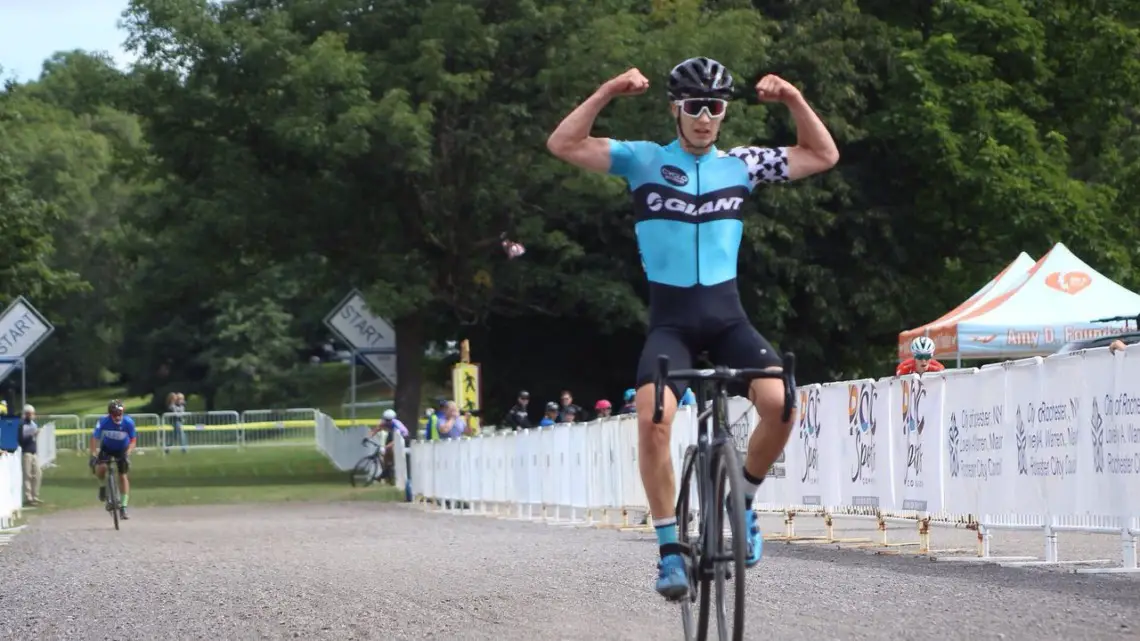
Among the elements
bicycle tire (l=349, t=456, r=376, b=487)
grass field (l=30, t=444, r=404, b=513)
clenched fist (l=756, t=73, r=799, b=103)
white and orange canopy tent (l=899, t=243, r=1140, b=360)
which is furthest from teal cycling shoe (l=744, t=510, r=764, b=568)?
bicycle tire (l=349, t=456, r=376, b=487)

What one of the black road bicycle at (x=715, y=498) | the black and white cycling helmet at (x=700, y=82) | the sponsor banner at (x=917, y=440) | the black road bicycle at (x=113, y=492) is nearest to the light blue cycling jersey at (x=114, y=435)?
the black road bicycle at (x=113, y=492)

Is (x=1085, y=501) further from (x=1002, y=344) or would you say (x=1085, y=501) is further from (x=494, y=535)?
(x=1002, y=344)

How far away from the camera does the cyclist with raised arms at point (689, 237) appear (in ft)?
28.0

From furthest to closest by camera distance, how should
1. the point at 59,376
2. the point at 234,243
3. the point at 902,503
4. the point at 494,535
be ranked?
1. the point at 59,376
2. the point at 234,243
3. the point at 494,535
4. the point at 902,503

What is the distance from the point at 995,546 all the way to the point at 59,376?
103 meters

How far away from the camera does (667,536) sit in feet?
27.8

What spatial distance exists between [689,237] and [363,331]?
3199 centimetres

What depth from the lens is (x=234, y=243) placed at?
47406 mm

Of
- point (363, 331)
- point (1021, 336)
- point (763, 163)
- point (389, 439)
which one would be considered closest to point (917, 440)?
point (763, 163)

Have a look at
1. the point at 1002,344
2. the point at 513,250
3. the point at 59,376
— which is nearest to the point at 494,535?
the point at 1002,344

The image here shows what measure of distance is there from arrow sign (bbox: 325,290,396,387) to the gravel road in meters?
17.9

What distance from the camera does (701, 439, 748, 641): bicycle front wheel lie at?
25.5 feet

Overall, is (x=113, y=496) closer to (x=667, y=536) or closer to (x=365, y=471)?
(x=365, y=471)

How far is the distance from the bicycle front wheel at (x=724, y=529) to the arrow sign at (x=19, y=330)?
81.7 feet
